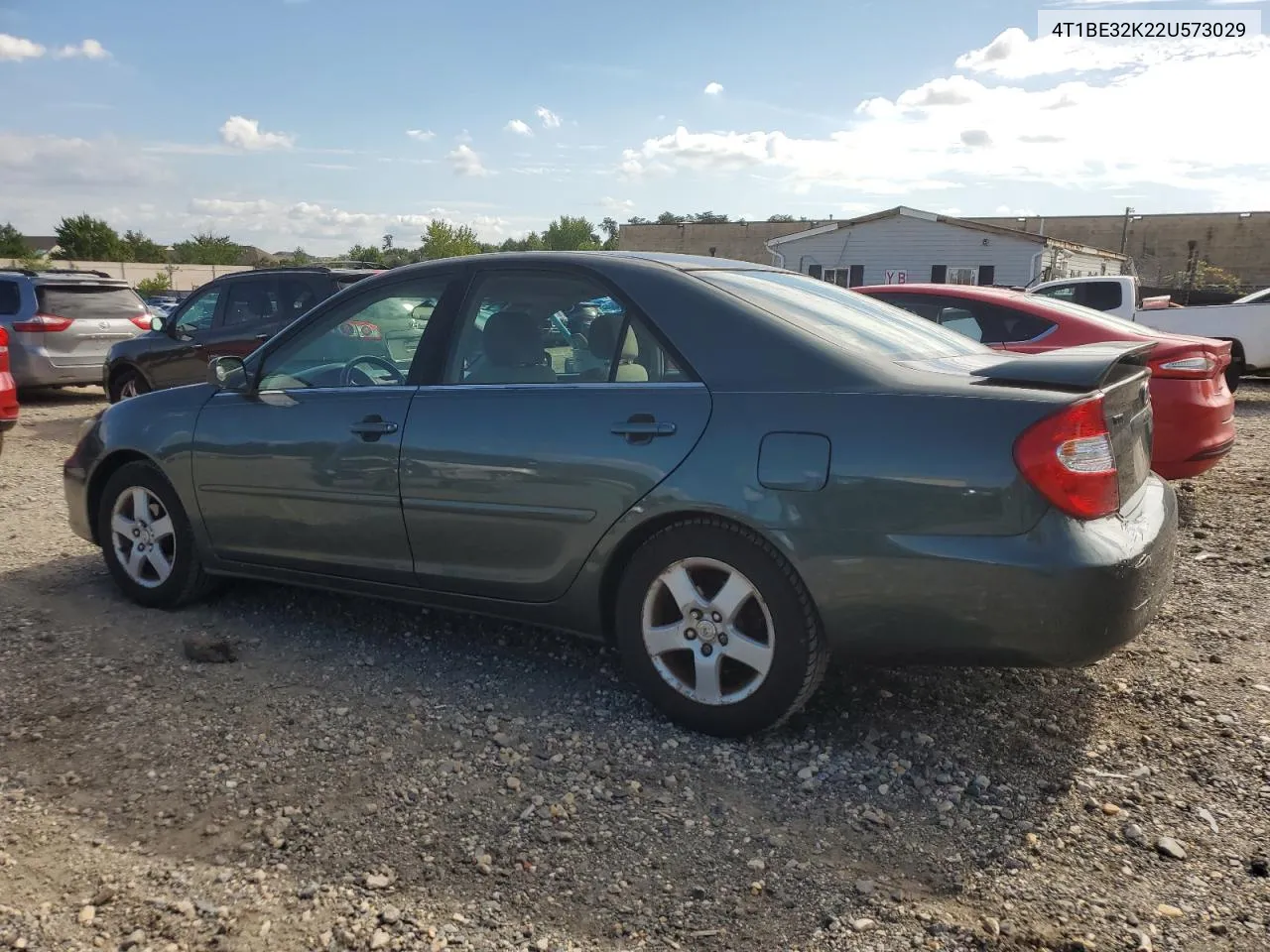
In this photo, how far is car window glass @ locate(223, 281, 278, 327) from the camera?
32.6 ft

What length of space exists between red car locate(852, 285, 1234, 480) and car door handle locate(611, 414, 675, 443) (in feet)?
9.86

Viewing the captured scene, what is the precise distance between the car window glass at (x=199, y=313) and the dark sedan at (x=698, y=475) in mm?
6674

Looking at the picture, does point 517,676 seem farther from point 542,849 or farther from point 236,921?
point 236,921

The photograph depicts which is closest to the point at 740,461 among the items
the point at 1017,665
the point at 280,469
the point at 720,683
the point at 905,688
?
the point at 720,683

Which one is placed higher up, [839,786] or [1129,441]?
[1129,441]

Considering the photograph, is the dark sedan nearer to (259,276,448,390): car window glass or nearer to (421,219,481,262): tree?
(259,276,448,390): car window glass

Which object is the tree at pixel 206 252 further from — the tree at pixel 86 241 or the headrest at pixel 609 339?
the headrest at pixel 609 339

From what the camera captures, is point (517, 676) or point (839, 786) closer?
point (839, 786)

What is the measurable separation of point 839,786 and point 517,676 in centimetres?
140

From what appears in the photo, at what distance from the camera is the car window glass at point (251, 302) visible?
9.93 metres

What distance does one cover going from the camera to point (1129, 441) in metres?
3.21

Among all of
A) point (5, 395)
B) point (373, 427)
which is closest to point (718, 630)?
point (373, 427)

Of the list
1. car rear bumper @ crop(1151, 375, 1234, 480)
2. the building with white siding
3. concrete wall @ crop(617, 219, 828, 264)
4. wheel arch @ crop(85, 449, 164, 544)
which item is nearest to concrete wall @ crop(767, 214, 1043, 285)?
the building with white siding

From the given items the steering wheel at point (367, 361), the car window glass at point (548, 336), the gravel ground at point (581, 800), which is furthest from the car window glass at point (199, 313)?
the car window glass at point (548, 336)
